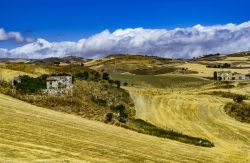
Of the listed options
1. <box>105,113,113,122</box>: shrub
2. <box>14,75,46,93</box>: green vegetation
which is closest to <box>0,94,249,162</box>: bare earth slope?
<box>105,113,113,122</box>: shrub

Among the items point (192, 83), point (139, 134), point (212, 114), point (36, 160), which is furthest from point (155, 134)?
A: point (192, 83)

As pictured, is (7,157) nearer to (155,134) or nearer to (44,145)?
(44,145)

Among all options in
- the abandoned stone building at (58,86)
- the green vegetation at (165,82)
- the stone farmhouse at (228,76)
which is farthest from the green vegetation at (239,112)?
A: the stone farmhouse at (228,76)

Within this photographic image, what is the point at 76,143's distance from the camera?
3259 centimetres

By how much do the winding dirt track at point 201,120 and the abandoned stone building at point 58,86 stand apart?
10749 mm

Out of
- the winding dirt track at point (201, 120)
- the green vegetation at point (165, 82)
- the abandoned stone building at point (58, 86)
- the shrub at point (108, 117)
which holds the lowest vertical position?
the winding dirt track at point (201, 120)

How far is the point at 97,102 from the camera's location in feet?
212

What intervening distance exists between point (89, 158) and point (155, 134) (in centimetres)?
1993

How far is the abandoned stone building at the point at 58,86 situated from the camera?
62478 mm

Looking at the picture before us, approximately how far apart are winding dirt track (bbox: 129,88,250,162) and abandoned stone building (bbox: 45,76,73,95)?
10749 mm

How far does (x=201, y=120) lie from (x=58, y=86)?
811 inches

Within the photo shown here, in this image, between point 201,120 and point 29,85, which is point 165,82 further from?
point 29,85

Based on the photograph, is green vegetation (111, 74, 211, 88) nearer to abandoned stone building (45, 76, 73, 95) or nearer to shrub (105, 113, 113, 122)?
abandoned stone building (45, 76, 73, 95)

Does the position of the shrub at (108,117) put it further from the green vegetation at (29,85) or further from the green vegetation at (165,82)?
the green vegetation at (165,82)
